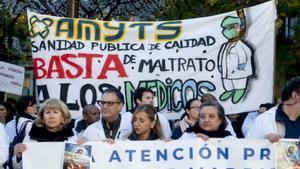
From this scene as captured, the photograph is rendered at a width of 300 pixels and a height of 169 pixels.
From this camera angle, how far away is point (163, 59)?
27.5ft

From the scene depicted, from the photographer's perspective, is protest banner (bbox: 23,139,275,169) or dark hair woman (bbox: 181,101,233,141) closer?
dark hair woman (bbox: 181,101,233,141)

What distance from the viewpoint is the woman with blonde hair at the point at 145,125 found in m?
5.93

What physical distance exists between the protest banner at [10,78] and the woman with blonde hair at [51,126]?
18.8 feet

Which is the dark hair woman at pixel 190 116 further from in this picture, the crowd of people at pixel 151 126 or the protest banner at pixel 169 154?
the protest banner at pixel 169 154

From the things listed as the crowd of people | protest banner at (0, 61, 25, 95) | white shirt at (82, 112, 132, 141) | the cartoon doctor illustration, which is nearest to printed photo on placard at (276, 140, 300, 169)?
the crowd of people

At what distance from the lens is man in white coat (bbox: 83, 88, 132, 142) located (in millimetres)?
6449

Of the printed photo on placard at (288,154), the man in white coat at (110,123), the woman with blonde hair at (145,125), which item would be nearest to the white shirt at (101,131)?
the man in white coat at (110,123)

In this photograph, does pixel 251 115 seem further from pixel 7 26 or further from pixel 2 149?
pixel 7 26

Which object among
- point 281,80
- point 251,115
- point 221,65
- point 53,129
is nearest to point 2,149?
point 53,129

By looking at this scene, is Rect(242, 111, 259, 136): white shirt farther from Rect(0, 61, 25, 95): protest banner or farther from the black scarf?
Rect(0, 61, 25, 95): protest banner

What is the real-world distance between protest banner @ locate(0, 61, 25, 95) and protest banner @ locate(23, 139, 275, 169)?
5.77 metres

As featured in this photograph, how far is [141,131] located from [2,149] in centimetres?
117

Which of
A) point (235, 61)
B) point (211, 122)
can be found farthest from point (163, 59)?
point (211, 122)

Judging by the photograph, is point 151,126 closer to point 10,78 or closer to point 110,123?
point 110,123
